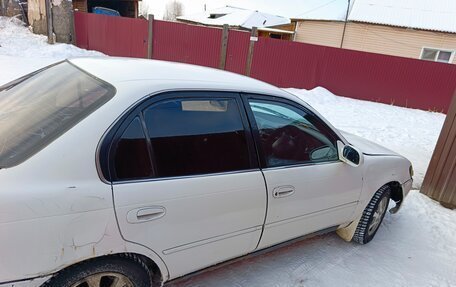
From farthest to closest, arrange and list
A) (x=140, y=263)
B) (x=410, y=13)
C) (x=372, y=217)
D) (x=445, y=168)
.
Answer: (x=410, y=13), (x=445, y=168), (x=372, y=217), (x=140, y=263)

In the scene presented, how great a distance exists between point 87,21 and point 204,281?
1584 cm

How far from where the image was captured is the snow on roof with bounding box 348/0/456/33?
17.0 metres

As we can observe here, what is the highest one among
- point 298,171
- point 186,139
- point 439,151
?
point 186,139

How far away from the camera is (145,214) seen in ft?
5.70

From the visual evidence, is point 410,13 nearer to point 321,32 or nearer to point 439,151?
point 321,32

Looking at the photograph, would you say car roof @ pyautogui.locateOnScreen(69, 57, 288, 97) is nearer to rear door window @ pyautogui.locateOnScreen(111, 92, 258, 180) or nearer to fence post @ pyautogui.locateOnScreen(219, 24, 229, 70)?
rear door window @ pyautogui.locateOnScreen(111, 92, 258, 180)

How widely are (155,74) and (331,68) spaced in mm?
10757

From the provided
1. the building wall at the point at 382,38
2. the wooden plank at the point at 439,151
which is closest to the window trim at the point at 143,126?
the wooden plank at the point at 439,151

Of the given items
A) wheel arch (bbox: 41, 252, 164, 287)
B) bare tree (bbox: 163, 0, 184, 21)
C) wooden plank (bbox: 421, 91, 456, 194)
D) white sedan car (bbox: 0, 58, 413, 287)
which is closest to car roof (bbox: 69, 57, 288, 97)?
white sedan car (bbox: 0, 58, 413, 287)

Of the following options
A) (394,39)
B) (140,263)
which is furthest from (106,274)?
(394,39)

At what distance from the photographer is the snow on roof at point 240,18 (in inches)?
1041

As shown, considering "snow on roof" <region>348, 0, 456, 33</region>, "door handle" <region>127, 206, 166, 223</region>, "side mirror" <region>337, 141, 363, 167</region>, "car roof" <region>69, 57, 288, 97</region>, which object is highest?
"snow on roof" <region>348, 0, 456, 33</region>

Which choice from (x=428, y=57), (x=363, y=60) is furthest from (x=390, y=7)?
(x=363, y=60)

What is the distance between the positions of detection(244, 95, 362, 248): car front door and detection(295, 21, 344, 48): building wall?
1810 cm
